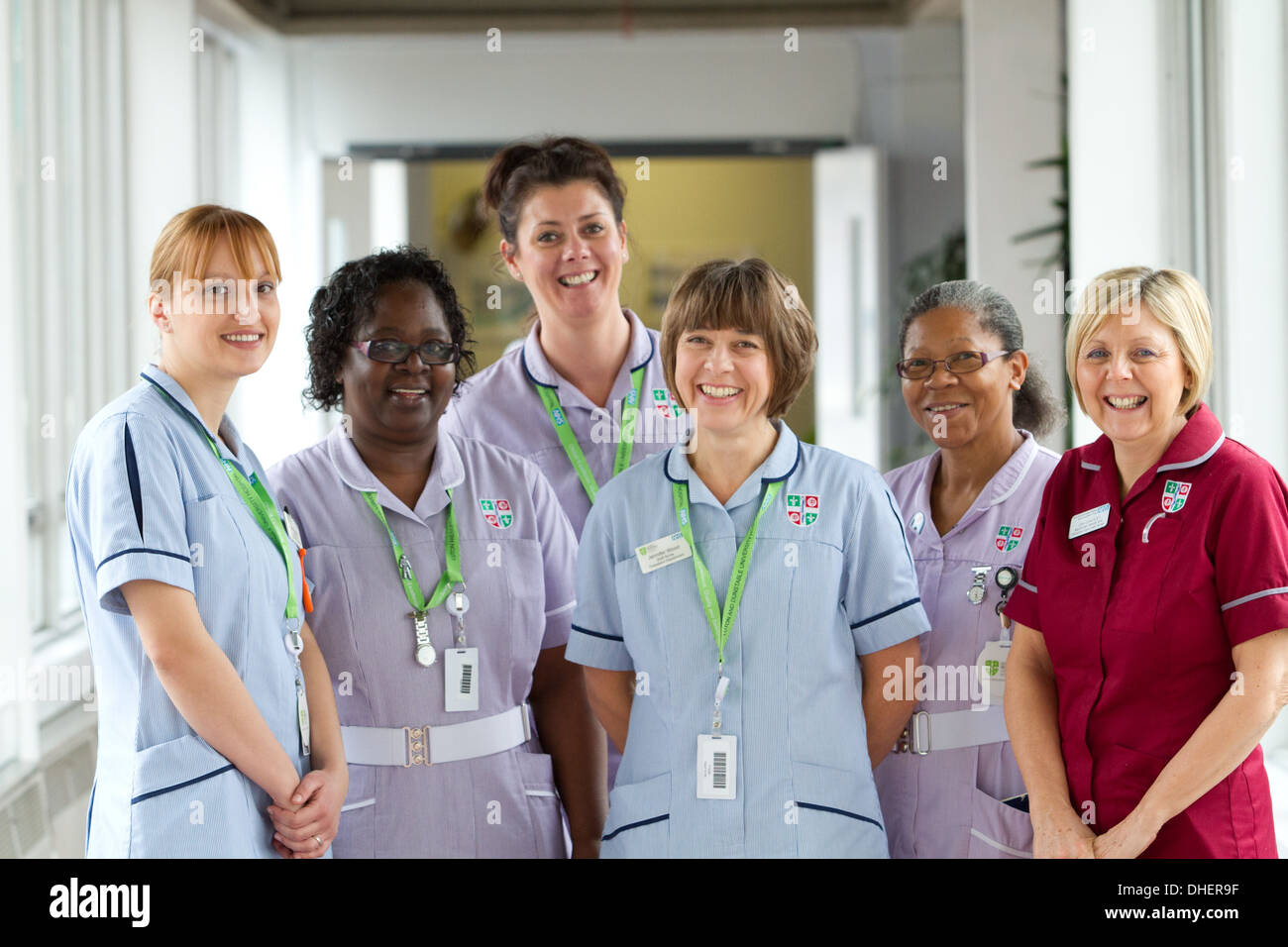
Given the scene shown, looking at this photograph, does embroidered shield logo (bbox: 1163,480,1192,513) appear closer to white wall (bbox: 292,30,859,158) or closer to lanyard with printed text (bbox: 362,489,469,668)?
lanyard with printed text (bbox: 362,489,469,668)

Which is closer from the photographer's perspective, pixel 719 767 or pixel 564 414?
pixel 719 767

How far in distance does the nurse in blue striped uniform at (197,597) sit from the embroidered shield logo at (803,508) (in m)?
0.77

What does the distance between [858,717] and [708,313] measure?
0.67m

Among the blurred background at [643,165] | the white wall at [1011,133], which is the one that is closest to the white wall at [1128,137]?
the blurred background at [643,165]

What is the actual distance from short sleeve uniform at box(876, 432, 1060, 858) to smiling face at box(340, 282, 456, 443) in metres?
0.89

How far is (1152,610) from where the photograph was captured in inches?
61.0

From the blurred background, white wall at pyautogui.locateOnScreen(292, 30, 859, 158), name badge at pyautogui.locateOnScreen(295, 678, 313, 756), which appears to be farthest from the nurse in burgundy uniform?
white wall at pyautogui.locateOnScreen(292, 30, 859, 158)

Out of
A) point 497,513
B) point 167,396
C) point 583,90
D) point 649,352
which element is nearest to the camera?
point 167,396

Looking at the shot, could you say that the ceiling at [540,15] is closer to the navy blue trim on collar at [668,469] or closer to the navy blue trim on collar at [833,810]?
the navy blue trim on collar at [668,469]

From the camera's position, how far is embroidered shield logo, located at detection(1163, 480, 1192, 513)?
1571 millimetres

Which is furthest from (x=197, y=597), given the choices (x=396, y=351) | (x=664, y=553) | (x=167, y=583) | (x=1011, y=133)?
(x=1011, y=133)

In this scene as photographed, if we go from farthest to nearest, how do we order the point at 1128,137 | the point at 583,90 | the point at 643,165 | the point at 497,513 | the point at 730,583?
the point at 583,90
the point at 1128,137
the point at 643,165
the point at 497,513
the point at 730,583

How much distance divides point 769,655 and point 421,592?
0.59m

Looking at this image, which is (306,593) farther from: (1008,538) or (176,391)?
(1008,538)
